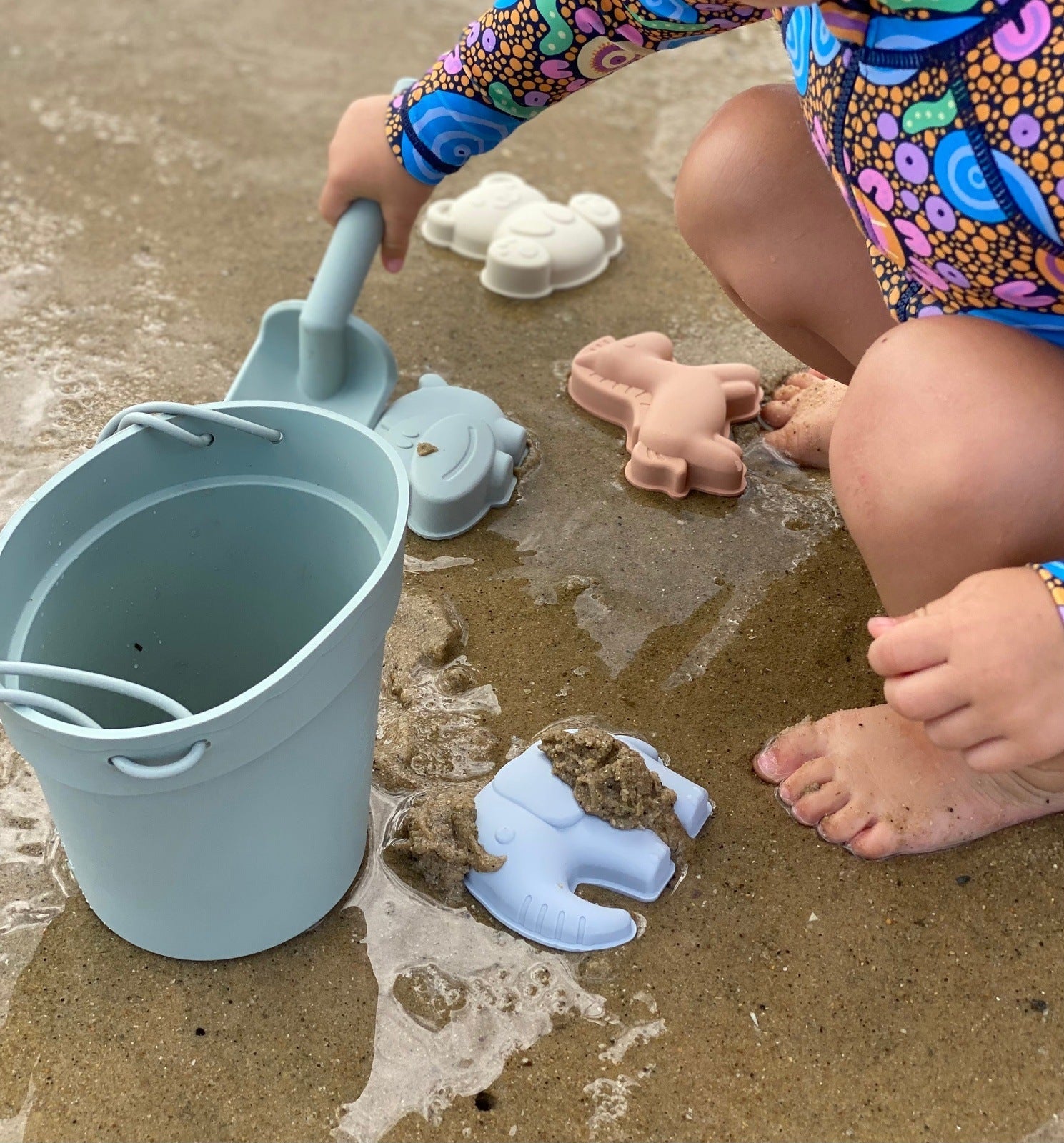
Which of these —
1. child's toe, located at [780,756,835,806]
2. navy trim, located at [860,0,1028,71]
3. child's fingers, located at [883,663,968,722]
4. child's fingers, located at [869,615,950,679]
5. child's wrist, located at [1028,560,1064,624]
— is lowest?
child's toe, located at [780,756,835,806]

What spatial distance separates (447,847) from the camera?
1.07 metres

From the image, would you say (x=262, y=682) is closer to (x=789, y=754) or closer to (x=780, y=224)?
(x=789, y=754)

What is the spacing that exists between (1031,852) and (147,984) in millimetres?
847

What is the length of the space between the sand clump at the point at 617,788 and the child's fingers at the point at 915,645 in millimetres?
283

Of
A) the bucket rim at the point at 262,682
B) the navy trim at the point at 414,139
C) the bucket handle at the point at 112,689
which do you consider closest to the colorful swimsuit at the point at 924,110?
the navy trim at the point at 414,139

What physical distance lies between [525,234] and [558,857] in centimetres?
117

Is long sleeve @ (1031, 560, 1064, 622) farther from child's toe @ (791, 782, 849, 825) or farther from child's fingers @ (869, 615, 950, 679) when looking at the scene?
child's toe @ (791, 782, 849, 825)

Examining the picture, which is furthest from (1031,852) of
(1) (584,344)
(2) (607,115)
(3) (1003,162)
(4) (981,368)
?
(2) (607,115)

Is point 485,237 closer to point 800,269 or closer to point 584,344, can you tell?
point 584,344

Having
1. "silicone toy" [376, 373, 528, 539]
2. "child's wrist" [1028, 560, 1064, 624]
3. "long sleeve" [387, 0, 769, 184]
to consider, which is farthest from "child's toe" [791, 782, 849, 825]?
"long sleeve" [387, 0, 769, 184]

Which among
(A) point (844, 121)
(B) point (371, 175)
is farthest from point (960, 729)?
(B) point (371, 175)

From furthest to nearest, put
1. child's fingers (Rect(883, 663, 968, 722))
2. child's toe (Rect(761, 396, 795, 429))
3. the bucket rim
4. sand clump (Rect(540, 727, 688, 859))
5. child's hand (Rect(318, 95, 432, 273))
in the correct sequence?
1. child's toe (Rect(761, 396, 795, 429))
2. child's hand (Rect(318, 95, 432, 273))
3. sand clump (Rect(540, 727, 688, 859))
4. child's fingers (Rect(883, 663, 968, 722))
5. the bucket rim

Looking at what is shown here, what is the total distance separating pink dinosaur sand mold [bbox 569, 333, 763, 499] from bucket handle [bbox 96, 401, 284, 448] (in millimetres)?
622

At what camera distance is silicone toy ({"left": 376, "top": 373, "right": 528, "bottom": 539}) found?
1.45m
